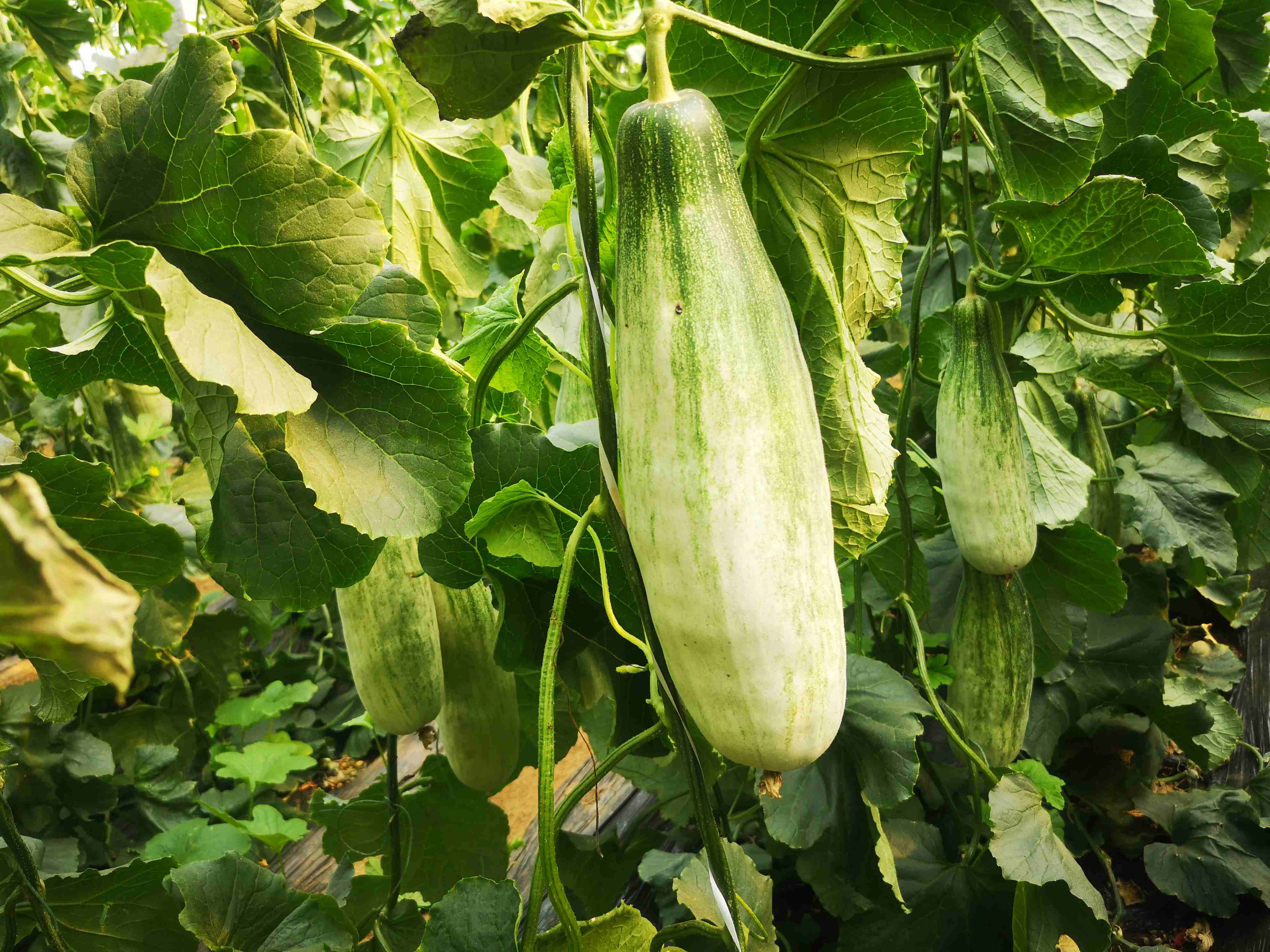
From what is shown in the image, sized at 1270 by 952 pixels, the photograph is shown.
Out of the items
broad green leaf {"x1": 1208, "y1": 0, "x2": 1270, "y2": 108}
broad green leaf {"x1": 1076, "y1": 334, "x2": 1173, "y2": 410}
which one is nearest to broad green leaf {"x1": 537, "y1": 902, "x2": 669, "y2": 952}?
broad green leaf {"x1": 1076, "y1": 334, "x2": 1173, "y2": 410}

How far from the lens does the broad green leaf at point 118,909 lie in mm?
954

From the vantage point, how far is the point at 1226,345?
1.16 metres

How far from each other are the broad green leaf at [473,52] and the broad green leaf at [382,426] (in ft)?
0.56

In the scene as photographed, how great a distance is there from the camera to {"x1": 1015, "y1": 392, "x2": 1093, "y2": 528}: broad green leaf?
1.32 meters

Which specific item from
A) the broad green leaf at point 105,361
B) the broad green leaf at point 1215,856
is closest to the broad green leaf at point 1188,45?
the broad green leaf at point 105,361

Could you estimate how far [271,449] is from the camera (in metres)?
0.73

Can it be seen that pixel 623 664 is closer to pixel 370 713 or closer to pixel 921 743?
pixel 370 713

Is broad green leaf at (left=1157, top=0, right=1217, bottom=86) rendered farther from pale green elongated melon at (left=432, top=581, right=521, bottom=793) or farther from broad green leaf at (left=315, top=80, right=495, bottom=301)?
pale green elongated melon at (left=432, top=581, right=521, bottom=793)

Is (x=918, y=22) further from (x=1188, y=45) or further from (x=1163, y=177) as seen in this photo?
(x=1188, y=45)


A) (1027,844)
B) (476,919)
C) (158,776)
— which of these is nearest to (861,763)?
(1027,844)

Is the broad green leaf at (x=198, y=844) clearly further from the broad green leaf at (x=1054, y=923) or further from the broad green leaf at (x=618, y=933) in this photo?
the broad green leaf at (x=1054, y=923)

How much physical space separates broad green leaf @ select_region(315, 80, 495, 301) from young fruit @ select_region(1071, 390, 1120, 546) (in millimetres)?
1174

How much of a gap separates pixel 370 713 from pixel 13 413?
1.93 meters

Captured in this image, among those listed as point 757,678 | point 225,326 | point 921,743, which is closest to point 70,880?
point 225,326
